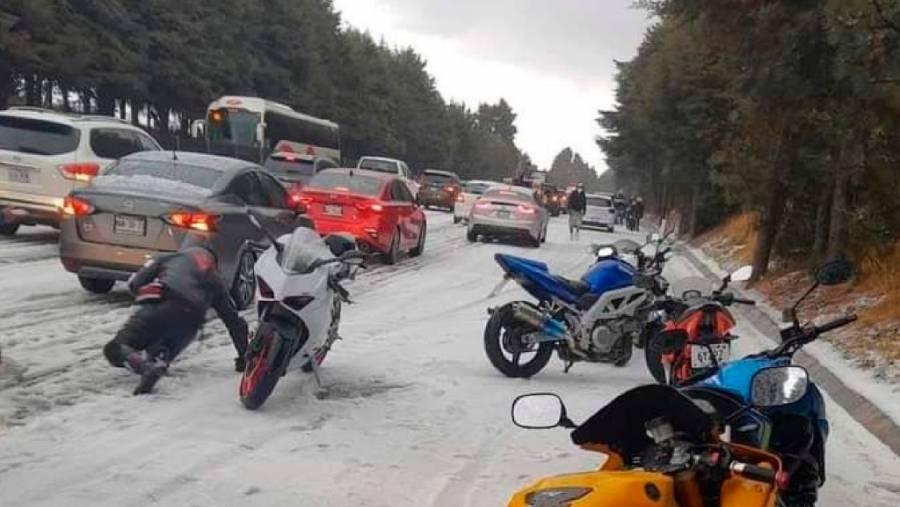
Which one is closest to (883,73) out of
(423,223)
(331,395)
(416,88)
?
(331,395)

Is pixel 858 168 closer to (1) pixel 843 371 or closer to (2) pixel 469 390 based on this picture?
(1) pixel 843 371

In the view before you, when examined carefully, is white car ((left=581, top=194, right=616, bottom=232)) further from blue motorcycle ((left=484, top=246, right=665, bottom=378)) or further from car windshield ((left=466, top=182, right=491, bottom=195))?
blue motorcycle ((left=484, top=246, right=665, bottom=378))

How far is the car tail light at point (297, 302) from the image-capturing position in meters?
7.33

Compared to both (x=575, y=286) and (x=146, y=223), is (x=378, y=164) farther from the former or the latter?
(x=575, y=286)

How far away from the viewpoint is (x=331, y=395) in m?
7.86

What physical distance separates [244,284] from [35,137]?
6391 millimetres

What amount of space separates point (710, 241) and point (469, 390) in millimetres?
24027

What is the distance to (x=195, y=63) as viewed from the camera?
47.6 m

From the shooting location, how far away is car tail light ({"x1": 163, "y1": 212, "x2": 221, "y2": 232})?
10533 millimetres

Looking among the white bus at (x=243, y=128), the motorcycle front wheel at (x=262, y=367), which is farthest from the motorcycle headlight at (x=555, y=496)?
the white bus at (x=243, y=128)

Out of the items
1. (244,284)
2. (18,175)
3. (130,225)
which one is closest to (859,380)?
(244,284)

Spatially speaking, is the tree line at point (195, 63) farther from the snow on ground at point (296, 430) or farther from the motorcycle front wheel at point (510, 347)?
the motorcycle front wheel at point (510, 347)

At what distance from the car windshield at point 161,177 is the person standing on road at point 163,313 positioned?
325 centimetres

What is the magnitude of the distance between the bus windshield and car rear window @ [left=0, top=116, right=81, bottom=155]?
2315cm
